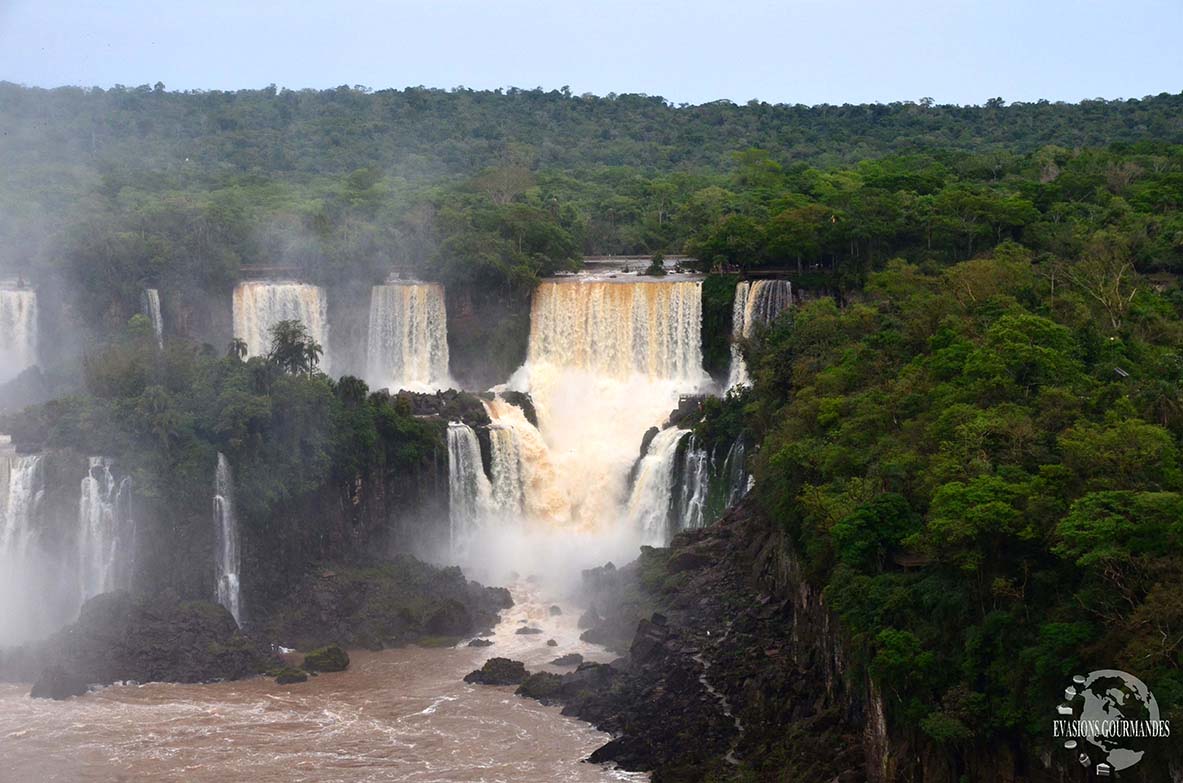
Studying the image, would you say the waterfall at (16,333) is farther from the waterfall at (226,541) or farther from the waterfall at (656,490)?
the waterfall at (656,490)

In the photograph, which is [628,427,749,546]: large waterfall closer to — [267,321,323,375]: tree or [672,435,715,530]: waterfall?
[672,435,715,530]: waterfall

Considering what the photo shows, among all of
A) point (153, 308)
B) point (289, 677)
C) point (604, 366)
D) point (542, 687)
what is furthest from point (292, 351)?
point (542, 687)

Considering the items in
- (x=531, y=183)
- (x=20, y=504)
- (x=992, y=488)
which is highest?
(x=531, y=183)

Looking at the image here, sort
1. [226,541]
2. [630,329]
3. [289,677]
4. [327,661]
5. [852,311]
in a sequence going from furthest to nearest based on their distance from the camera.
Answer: [630,329] → [852,311] → [226,541] → [327,661] → [289,677]

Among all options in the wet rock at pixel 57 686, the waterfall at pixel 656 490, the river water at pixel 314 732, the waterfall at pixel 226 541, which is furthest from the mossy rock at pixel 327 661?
the waterfall at pixel 656 490

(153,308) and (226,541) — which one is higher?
(153,308)

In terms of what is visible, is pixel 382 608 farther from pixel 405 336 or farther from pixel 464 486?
pixel 405 336

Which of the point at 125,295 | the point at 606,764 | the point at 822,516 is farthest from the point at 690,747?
the point at 125,295

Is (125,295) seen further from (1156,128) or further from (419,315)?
(1156,128)

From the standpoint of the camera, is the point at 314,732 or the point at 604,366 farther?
the point at 604,366
